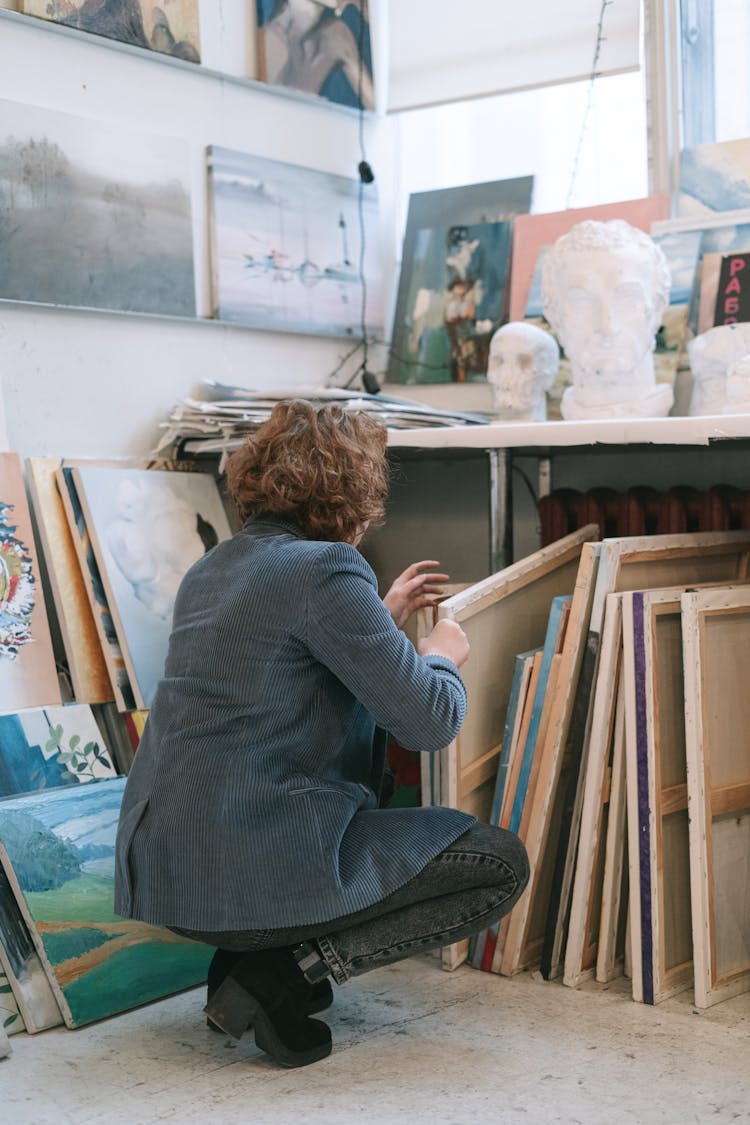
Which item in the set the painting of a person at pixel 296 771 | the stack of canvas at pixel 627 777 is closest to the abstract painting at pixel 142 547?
the painting of a person at pixel 296 771

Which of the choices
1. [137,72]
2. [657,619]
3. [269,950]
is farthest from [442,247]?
[269,950]

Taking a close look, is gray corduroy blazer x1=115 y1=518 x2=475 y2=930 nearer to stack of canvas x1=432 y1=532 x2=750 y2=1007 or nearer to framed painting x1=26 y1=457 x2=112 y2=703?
stack of canvas x1=432 y1=532 x2=750 y2=1007

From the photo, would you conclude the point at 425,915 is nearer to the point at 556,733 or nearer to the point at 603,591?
the point at 556,733

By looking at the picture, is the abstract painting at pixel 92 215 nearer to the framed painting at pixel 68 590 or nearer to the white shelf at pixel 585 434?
the framed painting at pixel 68 590

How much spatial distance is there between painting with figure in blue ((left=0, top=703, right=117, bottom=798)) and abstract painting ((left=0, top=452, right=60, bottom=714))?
59 mm

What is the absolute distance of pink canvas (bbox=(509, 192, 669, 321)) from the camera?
10.2 feet

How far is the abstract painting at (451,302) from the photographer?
3.32 m

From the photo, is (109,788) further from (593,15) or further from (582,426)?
(593,15)

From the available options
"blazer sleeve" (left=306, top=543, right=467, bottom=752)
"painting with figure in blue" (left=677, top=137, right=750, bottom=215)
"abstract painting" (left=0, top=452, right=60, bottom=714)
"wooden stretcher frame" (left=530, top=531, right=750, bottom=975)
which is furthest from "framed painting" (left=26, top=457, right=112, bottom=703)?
"painting with figure in blue" (left=677, top=137, right=750, bottom=215)

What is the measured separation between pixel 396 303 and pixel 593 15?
0.89m

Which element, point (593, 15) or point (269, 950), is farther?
point (593, 15)

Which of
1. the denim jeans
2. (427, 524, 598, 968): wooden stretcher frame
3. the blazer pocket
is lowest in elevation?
the denim jeans

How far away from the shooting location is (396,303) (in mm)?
3516

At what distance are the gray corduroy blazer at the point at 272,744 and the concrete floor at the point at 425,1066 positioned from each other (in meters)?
0.26
